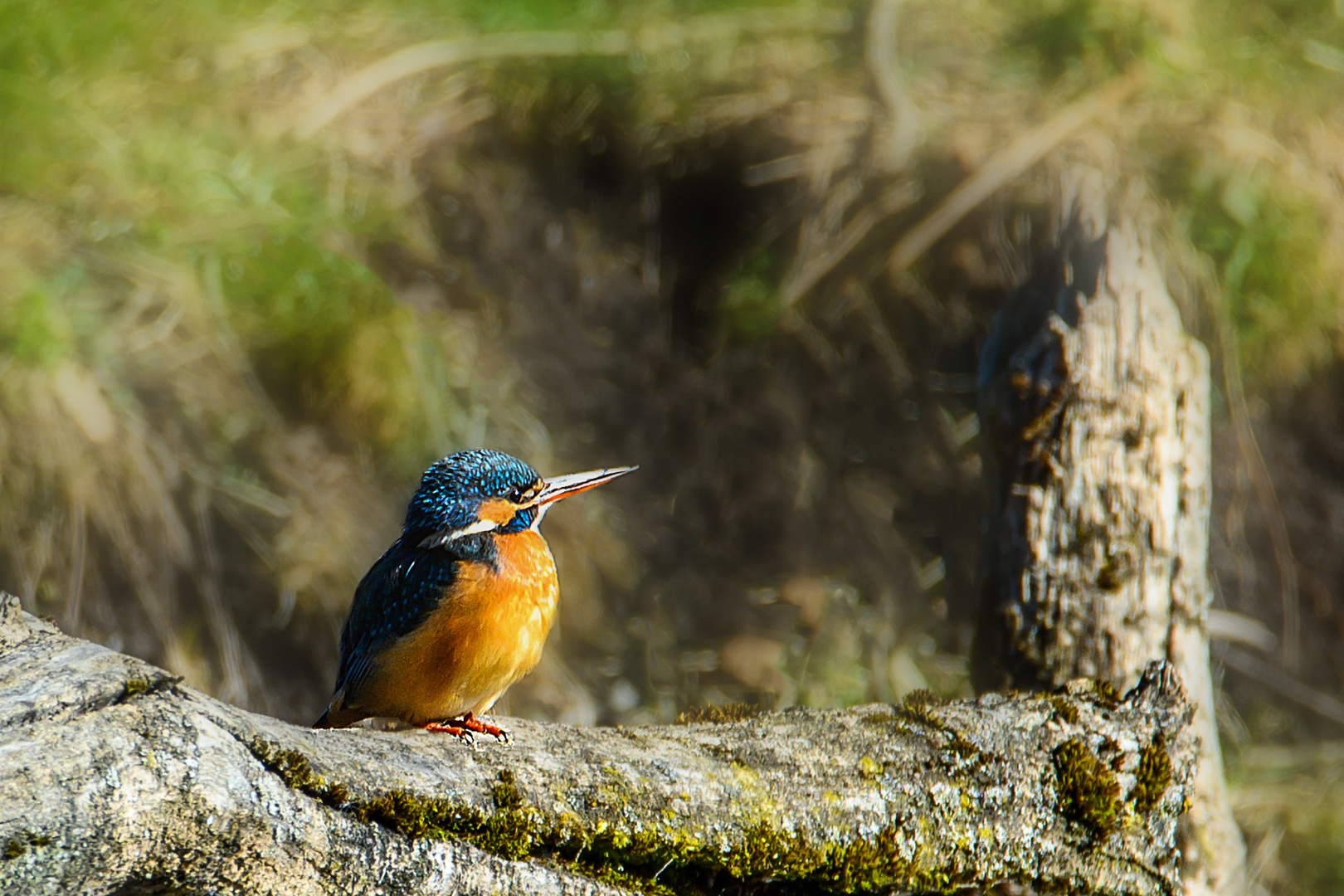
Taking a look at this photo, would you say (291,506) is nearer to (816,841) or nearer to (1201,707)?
(816,841)

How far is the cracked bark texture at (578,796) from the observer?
4.47 feet

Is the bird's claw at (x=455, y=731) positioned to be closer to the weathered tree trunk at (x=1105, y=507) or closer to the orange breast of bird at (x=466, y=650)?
the orange breast of bird at (x=466, y=650)

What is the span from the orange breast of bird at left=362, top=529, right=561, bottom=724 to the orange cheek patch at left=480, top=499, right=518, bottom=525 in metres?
0.18

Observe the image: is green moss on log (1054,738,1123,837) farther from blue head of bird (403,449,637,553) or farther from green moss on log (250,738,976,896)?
blue head of bird (403,449,637,553)

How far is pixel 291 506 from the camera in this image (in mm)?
3717

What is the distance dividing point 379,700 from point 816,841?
1122mm

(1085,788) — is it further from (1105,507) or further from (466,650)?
(466,650)

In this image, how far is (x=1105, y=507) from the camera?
2.93m

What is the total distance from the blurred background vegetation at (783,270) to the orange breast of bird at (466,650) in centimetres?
150

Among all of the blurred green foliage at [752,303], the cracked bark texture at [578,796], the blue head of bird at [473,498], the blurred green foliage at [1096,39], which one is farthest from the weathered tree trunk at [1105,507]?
the blurred green foliage at [1096,39]

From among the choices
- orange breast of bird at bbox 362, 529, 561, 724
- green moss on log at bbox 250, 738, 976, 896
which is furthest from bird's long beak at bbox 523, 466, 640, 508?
green moss on log at bbox 250, 738, 976, 896

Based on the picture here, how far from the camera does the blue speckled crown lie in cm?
269

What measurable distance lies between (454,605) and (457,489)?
1.12ft

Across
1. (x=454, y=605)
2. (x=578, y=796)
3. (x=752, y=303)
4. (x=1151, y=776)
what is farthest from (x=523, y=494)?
(x=752, y=303)
